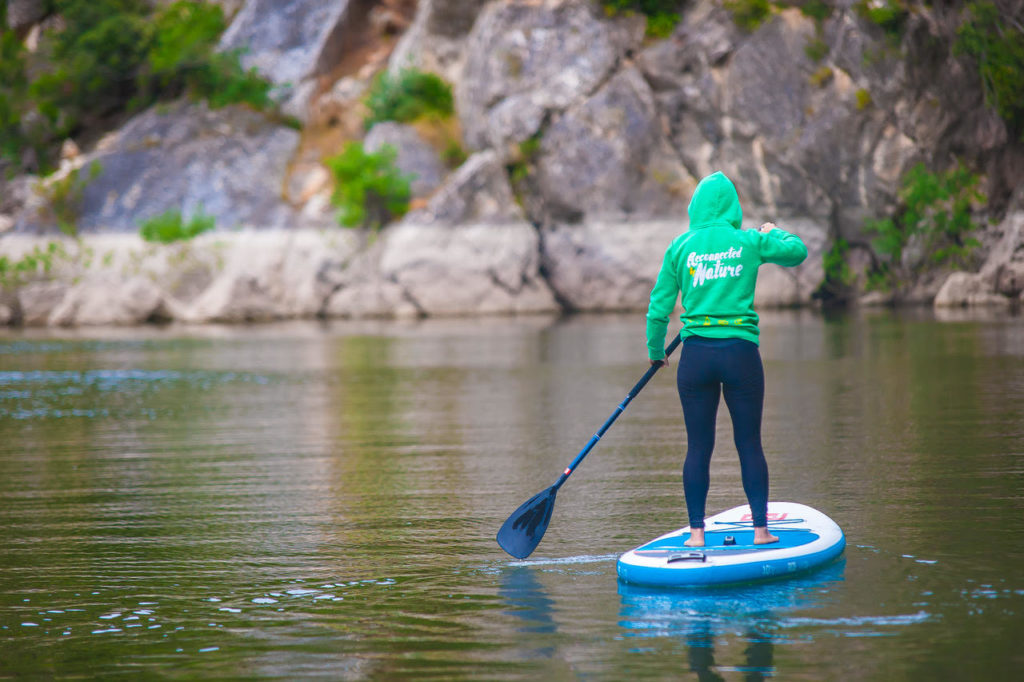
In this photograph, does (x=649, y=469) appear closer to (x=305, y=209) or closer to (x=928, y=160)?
(x=928, y=160)

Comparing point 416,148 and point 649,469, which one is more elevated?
point 416,148

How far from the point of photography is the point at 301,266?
4109 centimetres

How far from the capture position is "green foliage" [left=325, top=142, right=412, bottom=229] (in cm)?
4097

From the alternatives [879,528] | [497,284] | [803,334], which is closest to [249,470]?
[879,528]

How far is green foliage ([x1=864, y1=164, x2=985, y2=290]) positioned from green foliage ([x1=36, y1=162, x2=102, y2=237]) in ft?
92.4

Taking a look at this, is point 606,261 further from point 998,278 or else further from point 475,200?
point 998,278

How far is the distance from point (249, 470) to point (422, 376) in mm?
8039

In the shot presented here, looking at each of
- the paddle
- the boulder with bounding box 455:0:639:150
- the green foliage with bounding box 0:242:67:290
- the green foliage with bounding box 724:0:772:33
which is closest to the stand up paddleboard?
the paddle

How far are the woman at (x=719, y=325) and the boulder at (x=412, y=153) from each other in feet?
121

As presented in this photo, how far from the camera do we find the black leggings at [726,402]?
6004 millimetres

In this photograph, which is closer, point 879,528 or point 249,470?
point 879,528

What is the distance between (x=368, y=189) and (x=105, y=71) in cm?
1652

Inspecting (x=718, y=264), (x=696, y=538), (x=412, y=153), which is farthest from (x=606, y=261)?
(x=696, y=538)

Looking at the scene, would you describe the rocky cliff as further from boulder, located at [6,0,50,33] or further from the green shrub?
boulder, located at [6,0,50,33]
